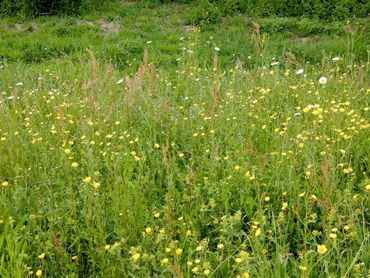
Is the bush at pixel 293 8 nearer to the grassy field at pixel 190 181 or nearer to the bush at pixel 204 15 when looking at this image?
the bush at pixel 204 15

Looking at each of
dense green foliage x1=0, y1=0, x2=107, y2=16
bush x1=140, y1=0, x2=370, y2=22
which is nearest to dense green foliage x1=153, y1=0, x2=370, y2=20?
bush x1=140, y1=0, x2=370, y2=22

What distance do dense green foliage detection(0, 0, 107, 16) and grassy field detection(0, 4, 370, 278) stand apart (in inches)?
185

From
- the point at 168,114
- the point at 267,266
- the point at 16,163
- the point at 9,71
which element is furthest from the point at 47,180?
the point at 9,71

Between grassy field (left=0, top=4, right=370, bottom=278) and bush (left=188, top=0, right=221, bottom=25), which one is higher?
grassy field (left=0, top=4, right=370, bottom=278)

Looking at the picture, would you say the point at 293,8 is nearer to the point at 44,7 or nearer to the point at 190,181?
the point at 44,7

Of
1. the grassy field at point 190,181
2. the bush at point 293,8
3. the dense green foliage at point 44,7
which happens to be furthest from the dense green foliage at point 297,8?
the grassy field at point 190,181

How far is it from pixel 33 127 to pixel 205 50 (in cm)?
443

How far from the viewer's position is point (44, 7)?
10727mm

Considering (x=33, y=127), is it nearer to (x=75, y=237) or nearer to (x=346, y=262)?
(x=75, y=237)

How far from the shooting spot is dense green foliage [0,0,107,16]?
1055 centimetres

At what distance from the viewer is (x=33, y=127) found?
14.8 feet

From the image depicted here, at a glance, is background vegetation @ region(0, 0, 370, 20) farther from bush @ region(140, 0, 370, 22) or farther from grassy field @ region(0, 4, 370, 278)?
grassy field @ region(0, 4, 370, 278)

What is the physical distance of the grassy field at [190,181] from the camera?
110 inches

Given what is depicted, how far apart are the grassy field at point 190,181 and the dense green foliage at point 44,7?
185 inches
